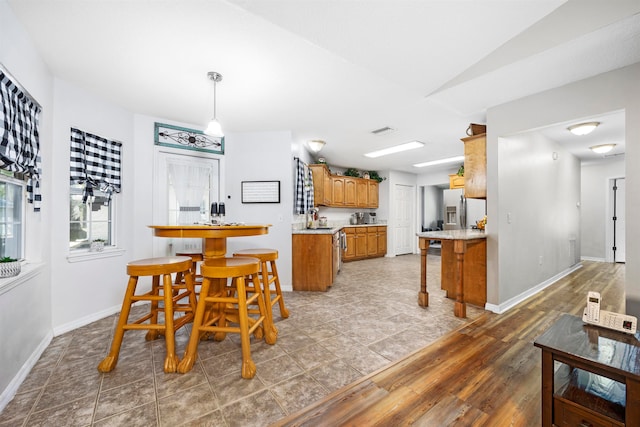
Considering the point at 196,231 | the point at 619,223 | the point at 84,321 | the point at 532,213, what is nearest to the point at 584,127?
the point at 532,213

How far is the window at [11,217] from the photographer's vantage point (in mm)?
1886

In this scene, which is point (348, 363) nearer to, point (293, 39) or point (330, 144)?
point (293, 39)

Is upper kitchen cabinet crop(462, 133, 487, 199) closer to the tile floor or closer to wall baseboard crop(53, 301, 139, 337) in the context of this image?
the tile floor

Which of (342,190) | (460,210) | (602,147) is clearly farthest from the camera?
(460,210)

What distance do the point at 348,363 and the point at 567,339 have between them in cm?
131

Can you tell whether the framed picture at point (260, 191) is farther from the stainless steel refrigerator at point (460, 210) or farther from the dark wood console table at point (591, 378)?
the stainless steel refrigerator at point (460, 210)

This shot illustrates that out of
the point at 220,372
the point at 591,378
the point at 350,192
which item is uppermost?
the point at 350,192

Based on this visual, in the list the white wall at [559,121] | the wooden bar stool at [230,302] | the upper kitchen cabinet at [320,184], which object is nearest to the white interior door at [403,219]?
the upper kitchen cabinet at [320,184]

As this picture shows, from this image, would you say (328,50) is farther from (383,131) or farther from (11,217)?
(11,217)

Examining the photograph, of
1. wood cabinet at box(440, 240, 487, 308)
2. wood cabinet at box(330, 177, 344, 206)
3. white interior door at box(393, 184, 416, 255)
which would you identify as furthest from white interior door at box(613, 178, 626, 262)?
wood cabinet at box(330, 177, 344, 206)

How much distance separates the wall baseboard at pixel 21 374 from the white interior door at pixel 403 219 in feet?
21.9

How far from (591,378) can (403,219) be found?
6.29 metres

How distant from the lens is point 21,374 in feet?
5.74

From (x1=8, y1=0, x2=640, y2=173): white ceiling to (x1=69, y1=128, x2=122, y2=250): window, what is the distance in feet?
1.82
